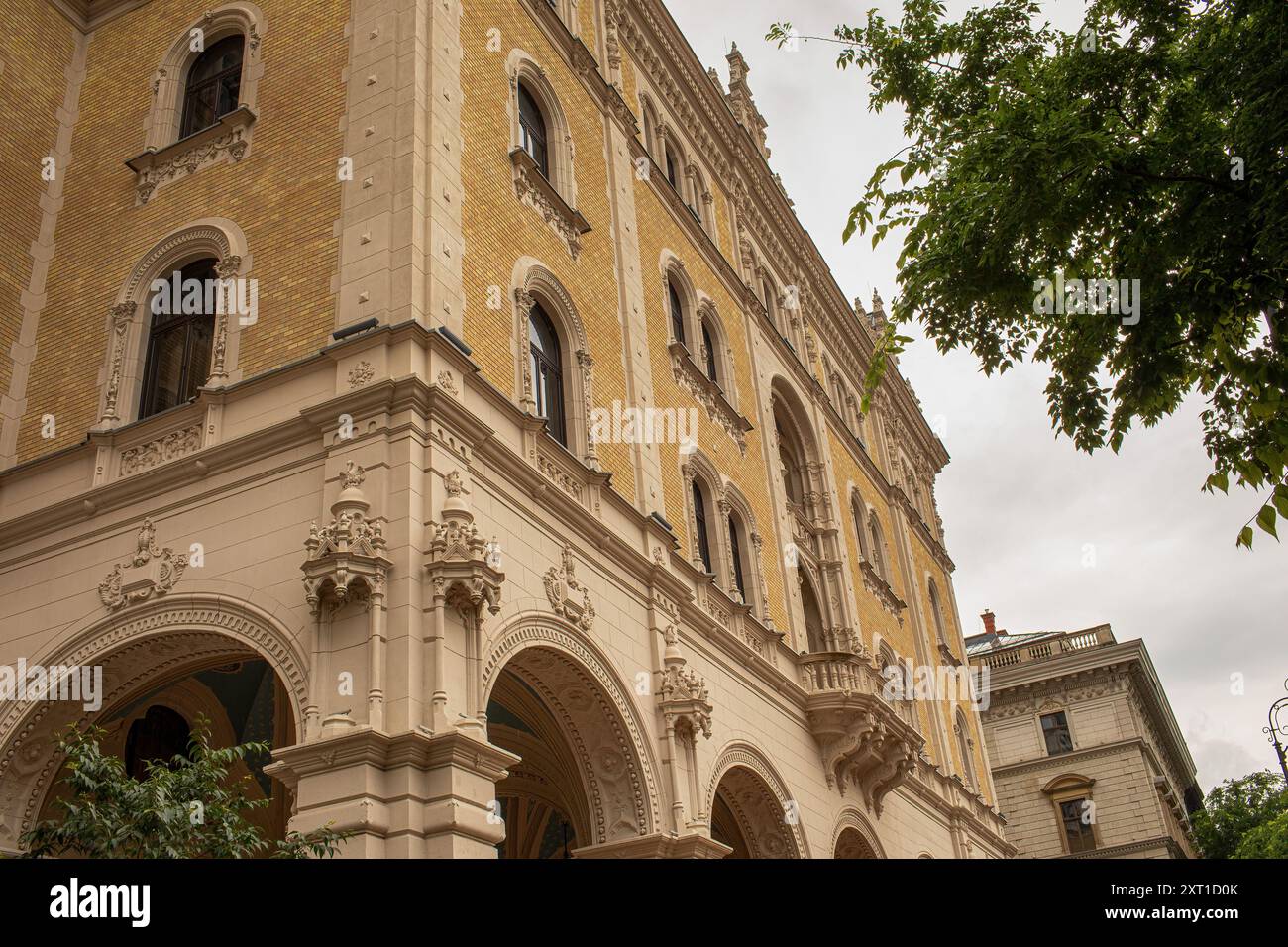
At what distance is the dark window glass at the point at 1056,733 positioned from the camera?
49.3m

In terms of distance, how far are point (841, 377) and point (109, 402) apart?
78.1ft

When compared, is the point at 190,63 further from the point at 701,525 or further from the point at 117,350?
the point at 701,525

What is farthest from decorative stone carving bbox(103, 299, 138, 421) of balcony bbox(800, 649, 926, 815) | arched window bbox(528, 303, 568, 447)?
balcony bbox(800, 649, 926, 815)

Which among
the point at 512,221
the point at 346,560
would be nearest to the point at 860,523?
the point at 512,221

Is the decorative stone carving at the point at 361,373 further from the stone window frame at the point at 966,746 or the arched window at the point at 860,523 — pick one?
the stone window frame at the point at 966,746

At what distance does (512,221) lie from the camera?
1686 cm

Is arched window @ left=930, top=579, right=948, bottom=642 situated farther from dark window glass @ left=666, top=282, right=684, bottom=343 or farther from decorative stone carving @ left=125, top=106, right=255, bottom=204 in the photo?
decorative stone carving @ left=125, top=106, right=255, bottom=204

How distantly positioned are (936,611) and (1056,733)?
15.6 meters

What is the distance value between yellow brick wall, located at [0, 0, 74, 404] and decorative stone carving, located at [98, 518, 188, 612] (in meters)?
4.17

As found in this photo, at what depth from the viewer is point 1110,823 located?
153 feet

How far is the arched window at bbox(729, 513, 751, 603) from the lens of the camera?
21.9m

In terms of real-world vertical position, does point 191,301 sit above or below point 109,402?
above
